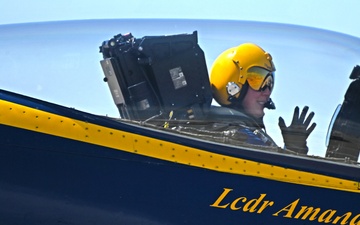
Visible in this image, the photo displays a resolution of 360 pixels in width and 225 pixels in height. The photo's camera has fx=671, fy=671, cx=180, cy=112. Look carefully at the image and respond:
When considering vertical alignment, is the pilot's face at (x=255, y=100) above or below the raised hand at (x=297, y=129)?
above

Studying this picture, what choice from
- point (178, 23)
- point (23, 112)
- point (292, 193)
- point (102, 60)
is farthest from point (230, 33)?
point (23, 112)

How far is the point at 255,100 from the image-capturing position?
13.8ft

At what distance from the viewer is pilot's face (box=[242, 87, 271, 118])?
4.06 m

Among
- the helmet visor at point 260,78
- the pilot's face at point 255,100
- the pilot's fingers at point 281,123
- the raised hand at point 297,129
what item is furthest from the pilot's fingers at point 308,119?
the helmet visor at point 260,78

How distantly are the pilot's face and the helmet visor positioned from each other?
0.12 feet

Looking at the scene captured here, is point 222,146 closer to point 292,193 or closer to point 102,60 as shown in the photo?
point 292,193

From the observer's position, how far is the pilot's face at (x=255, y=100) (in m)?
4.06

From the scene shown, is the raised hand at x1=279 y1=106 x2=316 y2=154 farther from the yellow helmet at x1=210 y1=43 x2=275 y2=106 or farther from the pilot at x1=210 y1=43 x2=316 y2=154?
the yellow helmet at x1=210 y1=43 x2=275 y2=106

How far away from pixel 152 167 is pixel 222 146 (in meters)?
0.38

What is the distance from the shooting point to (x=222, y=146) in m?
3.45

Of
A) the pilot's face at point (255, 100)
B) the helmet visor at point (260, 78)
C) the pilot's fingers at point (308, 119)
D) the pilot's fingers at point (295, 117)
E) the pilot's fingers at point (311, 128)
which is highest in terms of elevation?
the helmet visor at point (260, 78)

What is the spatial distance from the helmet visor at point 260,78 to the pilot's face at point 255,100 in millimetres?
37

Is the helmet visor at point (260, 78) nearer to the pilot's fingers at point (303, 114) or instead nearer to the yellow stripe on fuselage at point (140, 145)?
the pilot's fingers at point (303, 114)

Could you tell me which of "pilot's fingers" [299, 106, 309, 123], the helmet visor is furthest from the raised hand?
the helmet visor
